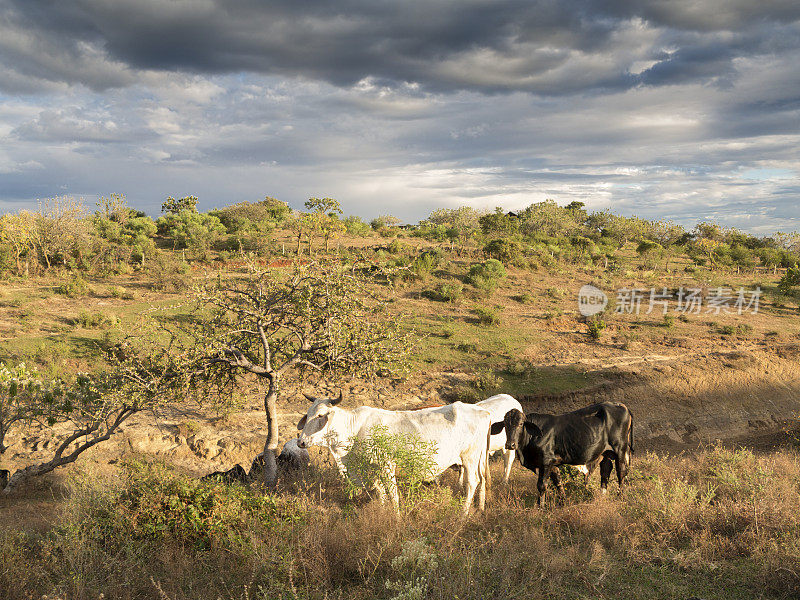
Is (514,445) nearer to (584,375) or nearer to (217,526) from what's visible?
(217,526)

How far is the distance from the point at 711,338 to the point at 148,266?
32105 millimetres

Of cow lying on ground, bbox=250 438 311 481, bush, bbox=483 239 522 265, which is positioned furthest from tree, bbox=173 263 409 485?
bush, bbox=483 239 522 265

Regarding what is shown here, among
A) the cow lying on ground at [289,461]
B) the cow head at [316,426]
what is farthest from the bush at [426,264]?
the cow head at [316,426]

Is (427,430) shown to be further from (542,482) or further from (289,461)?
(289,461)

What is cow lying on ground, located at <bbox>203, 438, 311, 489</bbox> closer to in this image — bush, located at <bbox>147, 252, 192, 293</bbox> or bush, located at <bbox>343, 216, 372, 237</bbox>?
bush, located at <bbox>147, 252, 192, 293</bbox>

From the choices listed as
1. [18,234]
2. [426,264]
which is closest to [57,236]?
[18,234]

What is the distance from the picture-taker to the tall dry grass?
18.2 feet

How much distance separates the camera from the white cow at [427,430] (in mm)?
8094

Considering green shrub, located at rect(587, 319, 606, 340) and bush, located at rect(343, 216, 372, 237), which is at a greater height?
bush, located at rect(343, 216, 372, 237)

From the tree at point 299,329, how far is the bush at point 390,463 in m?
1.98

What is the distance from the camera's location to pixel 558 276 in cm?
3747

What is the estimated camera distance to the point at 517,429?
28.6 feet

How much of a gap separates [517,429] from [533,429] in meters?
0.53

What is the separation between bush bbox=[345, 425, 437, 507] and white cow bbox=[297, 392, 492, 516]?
0.25 m
